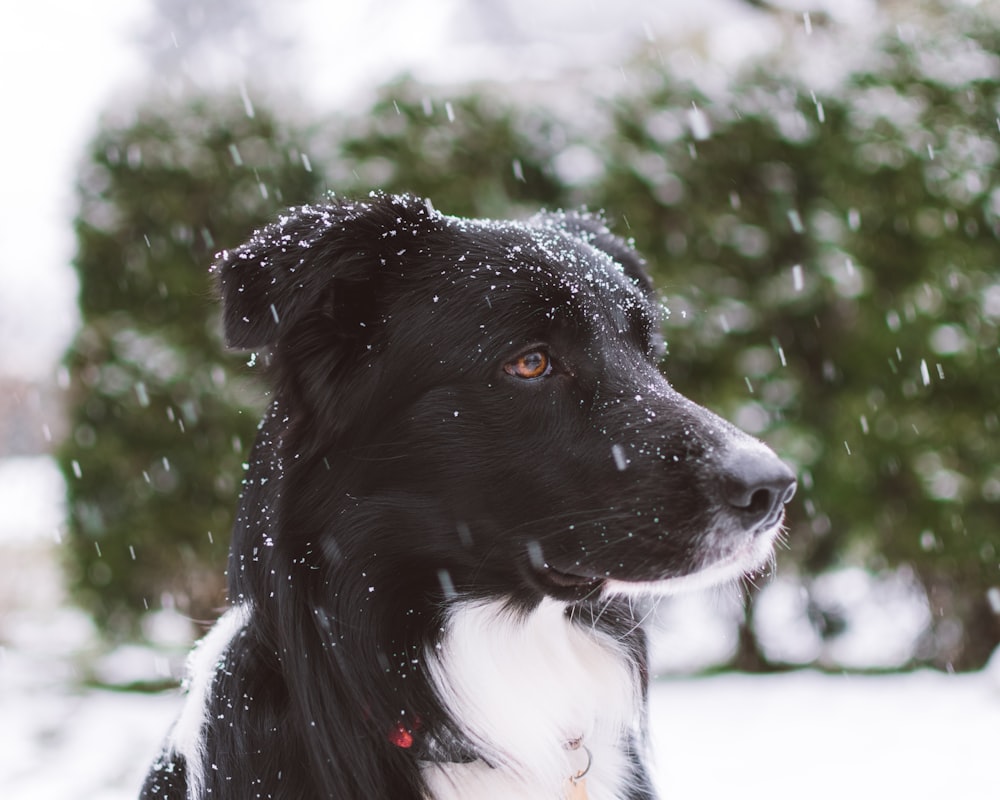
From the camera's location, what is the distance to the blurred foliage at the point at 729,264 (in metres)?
5.36

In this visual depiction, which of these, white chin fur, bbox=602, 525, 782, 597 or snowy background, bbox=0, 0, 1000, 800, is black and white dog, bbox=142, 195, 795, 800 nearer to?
white chin fur, bbox=602, 525, 782, 597

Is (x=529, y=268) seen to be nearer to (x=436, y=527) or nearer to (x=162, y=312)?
(x=436, y=527)

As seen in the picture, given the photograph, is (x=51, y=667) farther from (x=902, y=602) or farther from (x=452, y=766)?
(x=902, y=602)

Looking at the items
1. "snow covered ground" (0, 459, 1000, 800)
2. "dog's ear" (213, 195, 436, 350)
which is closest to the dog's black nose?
"dog's ear" (213, 195, 436, 350)

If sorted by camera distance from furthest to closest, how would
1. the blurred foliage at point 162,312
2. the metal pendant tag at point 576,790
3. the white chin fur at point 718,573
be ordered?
the blurred foliage at point 162,312 < the metal pendant tag at point 576,790 < the white chin fur at point 718,573

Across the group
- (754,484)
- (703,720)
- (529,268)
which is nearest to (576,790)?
(754,484)

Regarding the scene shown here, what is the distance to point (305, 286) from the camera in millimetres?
2035

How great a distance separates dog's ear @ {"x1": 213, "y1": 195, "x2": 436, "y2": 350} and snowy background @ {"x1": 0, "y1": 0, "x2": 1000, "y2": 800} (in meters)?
3.07

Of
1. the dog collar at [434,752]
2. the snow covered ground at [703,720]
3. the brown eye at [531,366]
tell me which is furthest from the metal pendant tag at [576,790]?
the snow covered ground at [703,720]

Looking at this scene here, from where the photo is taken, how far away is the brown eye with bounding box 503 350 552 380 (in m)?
2.27

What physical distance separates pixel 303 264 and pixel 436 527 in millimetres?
723

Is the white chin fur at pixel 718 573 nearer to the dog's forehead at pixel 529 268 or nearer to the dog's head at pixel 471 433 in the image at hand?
the dog's head at pixel 471 433

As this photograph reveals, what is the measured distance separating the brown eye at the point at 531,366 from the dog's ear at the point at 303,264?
1.40 feet

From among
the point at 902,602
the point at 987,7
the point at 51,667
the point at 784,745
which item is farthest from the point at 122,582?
the point at 987,7
